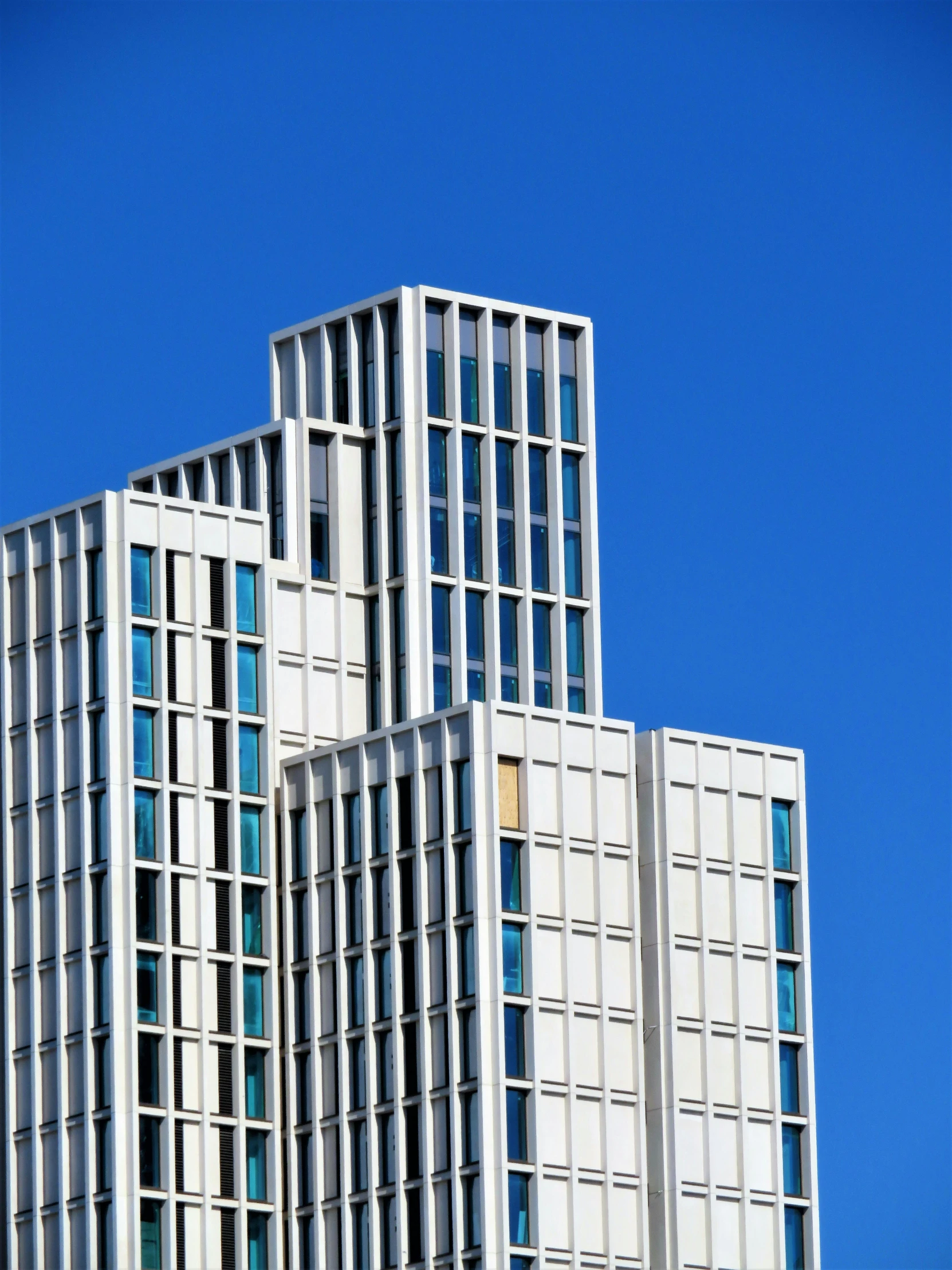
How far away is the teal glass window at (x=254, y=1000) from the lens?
14638cm

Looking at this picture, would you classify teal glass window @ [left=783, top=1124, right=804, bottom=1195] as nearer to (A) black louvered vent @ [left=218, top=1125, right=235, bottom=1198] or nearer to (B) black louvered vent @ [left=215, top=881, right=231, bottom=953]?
(A) black louvered vent @ [left=218, top=1125, right=235, bottom=1198]

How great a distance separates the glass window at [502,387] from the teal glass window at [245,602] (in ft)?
38.5

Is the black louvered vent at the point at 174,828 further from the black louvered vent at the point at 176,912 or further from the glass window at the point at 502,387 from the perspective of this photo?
the glass window at the point at 502,387

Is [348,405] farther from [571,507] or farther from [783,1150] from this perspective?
[783,1150]

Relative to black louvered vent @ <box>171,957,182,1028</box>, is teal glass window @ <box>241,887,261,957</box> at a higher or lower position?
higher

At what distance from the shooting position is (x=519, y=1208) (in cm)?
13925

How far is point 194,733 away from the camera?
147 meters

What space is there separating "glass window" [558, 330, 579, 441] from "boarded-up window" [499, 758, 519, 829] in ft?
58.8

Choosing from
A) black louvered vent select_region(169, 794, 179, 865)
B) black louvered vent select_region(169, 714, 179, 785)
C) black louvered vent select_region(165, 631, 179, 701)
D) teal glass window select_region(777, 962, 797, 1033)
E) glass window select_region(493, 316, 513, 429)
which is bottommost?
teal glass window select_region(777, 962, 797, 1033)

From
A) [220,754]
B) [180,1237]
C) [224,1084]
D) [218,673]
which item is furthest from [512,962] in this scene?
[218,673]

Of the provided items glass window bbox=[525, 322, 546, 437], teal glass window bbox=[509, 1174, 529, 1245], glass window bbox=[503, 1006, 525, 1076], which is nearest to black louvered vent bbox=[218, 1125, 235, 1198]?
teal glass window bbox=[509, 1174, 529, 1245]

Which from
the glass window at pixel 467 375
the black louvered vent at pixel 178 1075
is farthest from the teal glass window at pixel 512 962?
the glass window at pixel 467 375

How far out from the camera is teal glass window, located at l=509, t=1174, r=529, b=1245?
139 m

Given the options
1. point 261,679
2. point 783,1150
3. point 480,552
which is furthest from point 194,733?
point 783,1150
